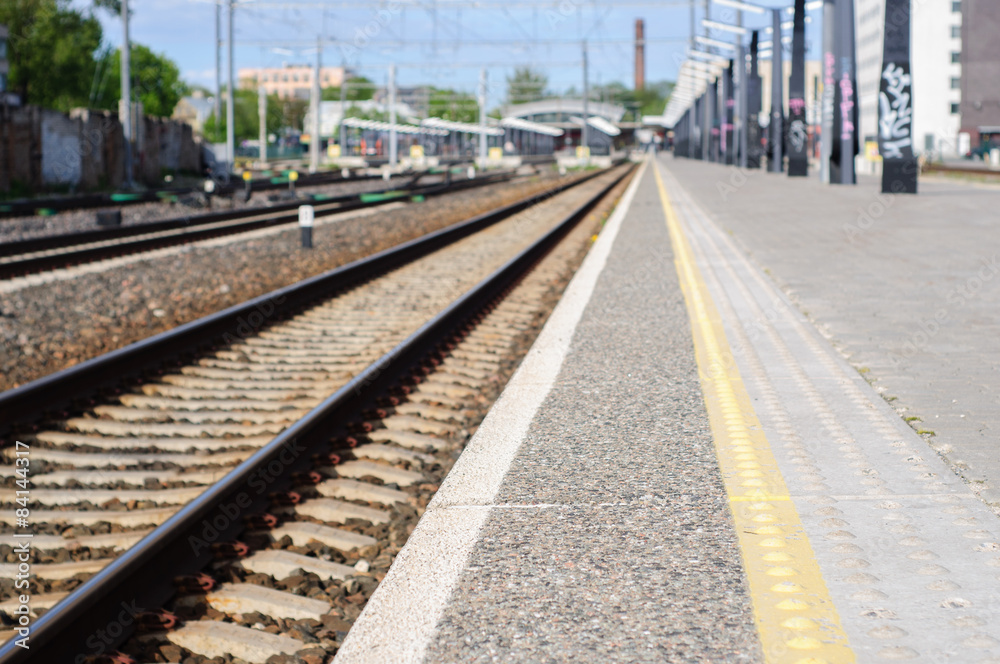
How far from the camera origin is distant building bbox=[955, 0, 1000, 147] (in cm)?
9512

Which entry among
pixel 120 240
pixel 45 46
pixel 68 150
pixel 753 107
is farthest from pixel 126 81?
pixel 45 46

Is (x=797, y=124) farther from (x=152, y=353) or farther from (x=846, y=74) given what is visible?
(x=152, y=353)

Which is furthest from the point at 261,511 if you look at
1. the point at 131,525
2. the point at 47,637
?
the point at 47,637

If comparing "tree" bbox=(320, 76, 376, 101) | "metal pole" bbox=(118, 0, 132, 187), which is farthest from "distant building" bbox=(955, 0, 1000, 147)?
"metal pole" bbox=(118, 0, 132, 187)

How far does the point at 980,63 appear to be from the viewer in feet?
315

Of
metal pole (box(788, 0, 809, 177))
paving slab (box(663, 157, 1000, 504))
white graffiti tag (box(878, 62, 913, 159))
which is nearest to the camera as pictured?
paving slab (box(663, 157, 1000, 504))

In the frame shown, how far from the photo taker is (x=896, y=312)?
820cm

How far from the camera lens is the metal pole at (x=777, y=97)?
43.3m

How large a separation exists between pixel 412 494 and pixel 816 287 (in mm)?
6036

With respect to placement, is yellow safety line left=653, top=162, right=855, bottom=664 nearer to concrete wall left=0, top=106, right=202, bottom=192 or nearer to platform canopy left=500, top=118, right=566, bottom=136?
concrete wall left=0, top=106, right=202, bottom=192

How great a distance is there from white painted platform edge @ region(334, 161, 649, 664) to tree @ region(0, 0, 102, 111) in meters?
67.8

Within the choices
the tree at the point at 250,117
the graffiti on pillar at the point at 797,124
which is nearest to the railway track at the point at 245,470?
the graffiti on pillar at the point at 797,124

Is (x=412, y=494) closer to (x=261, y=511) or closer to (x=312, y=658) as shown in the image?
(x=261, y=511)

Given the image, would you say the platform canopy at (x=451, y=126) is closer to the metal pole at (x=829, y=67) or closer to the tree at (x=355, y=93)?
the tree at (x=355, y=93)
